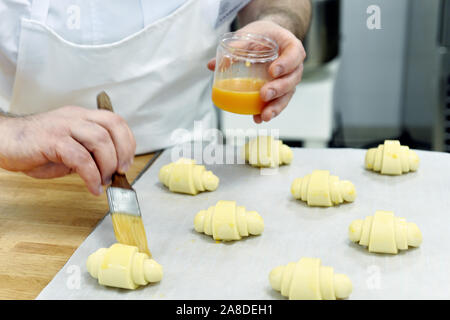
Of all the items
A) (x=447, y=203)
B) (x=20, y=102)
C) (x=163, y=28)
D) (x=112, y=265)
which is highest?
(x=163, y=28)

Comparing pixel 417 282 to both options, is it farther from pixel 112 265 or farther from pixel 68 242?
pixel 68 242

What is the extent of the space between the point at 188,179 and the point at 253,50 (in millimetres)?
357

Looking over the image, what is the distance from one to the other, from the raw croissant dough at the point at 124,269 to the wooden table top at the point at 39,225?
0.11 meters

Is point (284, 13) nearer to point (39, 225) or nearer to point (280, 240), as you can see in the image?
point (280, 240)

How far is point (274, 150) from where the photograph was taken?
4.95 ft

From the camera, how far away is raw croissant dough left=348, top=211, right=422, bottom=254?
111 cm

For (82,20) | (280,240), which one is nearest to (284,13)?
(82,20)

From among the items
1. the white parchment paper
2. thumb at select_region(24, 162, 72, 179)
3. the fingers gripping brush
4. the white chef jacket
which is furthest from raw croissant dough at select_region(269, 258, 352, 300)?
the white chef jacket

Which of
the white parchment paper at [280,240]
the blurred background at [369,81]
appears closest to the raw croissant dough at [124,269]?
the white parchment paper at [280,240]

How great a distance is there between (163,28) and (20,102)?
44cm

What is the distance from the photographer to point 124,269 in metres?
1.00

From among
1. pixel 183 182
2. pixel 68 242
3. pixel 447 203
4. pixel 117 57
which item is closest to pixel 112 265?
pixel 68 242

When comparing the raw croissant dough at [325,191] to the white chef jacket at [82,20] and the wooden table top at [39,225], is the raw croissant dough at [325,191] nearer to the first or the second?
the wooden table top at [39,225]
